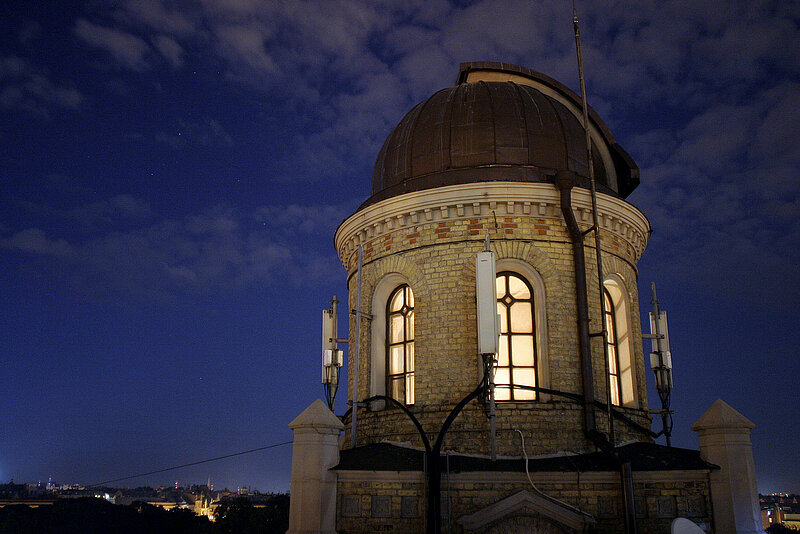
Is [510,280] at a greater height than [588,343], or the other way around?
[510,280]

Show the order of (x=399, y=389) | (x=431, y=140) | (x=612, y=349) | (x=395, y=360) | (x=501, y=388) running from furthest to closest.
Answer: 1. (x=431, y=140)
2. (x=395, y=360)
3. (x=612, y=349)
4. (x=399, y=389)
5. (x=501, y=388)

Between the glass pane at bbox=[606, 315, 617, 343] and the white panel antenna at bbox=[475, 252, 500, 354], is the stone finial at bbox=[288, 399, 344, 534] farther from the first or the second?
the glass pane at bbox=[606, 315, 617, 343]

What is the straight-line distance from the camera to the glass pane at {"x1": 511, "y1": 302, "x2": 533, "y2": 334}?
48.4 ft

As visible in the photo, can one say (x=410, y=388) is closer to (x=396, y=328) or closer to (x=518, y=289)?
(x=396, y=328)

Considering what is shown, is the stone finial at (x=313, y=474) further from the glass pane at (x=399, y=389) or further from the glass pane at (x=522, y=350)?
the glass pane at (x=522, y=350)

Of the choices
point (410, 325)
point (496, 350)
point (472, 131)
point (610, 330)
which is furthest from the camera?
point (472, 131)

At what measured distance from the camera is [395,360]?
15852mm

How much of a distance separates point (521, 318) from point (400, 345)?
2.86m

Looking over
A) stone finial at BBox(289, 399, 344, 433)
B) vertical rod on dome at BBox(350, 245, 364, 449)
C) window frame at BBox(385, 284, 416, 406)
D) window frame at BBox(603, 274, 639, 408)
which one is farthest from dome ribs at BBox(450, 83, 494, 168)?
stone finial at BBox(289, 399, 344, 433)

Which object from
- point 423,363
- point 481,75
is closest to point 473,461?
point 423,363

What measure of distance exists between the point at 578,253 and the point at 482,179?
263 cm

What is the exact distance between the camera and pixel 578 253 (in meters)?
14.8

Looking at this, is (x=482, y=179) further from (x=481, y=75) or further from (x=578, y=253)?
(x=481, y=75)

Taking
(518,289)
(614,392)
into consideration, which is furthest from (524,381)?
(614,392)
